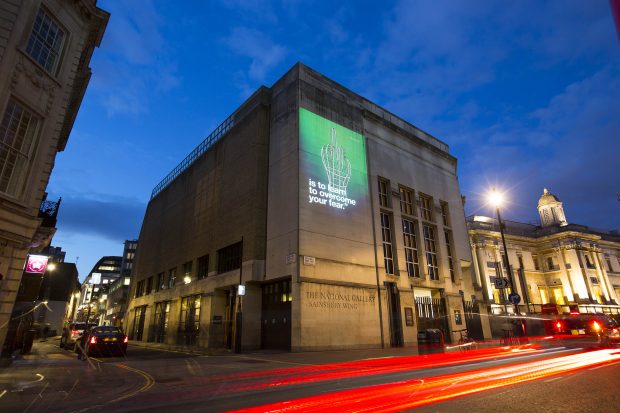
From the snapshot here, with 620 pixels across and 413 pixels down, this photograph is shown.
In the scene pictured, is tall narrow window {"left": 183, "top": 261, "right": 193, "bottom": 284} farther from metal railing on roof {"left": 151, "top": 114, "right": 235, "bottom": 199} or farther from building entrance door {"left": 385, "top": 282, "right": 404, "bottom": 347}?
building entrance door {"left": 385, "top": 282, "right": 404, "bottom": 347}

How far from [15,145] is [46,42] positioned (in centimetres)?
508

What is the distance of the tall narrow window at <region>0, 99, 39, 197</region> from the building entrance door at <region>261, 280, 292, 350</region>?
17.5 meters

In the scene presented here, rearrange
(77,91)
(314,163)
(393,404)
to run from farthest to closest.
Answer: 1. (314,163)
2. (77,91)
3. (393,404)

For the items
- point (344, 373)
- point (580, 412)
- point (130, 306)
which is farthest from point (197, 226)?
point (580, 412)

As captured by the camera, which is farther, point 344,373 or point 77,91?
point 77,91

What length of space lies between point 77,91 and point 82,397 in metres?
18.9

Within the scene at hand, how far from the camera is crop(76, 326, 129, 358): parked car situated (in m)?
18.7

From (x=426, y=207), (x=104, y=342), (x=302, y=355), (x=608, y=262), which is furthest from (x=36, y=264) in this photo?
(x=608, y=262)

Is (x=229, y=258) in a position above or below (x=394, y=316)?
above

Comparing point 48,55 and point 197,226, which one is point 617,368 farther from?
point 197,226

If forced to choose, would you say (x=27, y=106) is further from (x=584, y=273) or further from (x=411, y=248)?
(x=584, y=273)

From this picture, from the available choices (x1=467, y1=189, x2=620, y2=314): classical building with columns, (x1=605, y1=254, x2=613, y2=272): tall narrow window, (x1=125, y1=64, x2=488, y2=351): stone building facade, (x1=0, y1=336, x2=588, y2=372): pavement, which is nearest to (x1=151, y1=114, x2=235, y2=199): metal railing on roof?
(x1=125, y1=64, x2=488, y2=351): stone building facade

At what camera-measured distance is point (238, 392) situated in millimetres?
8320

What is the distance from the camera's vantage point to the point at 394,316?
29547 mm
